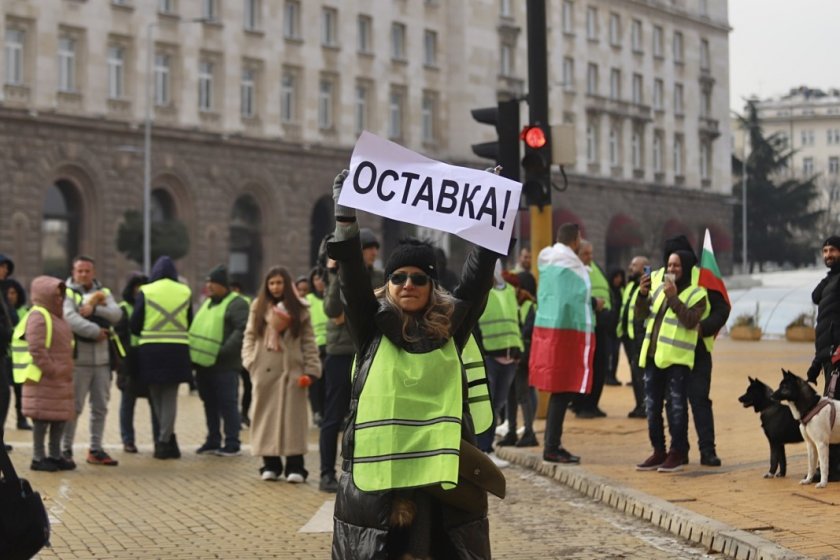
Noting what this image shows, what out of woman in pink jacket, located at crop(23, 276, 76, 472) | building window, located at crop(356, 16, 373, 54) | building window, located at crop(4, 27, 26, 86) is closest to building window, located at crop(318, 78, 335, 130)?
building window, located at crop(356, 16, 373, 54)

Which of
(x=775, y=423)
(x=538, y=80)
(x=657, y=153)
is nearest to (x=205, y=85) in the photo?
(x=657, y=153)

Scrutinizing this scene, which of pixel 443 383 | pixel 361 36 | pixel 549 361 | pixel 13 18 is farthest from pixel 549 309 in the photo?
pixel 361 36

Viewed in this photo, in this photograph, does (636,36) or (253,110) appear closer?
(253,110)

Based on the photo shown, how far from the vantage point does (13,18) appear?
48688 millimetres

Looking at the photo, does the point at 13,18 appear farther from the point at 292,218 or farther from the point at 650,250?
the point at 650,250

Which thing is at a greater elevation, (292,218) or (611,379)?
(292,218)

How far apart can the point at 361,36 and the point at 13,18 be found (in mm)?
17197

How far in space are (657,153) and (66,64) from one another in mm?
41189

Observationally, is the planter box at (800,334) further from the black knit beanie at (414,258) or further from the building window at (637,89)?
the building window at (637,89)

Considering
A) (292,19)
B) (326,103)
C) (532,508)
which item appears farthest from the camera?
(326,103)

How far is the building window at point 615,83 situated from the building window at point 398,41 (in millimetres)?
17937

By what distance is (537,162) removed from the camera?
16.3 m

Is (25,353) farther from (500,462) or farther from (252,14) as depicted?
(252,14)

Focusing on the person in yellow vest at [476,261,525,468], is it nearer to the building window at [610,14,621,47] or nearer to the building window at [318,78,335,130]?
the building window at [318,78,335,130]
